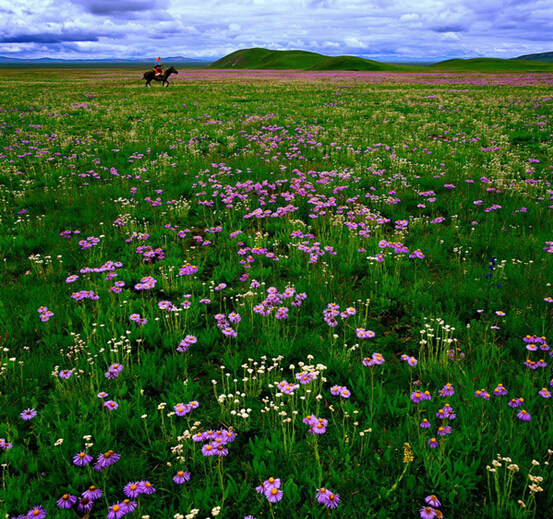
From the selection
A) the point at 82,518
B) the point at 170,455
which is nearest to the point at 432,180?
the point at 170,455

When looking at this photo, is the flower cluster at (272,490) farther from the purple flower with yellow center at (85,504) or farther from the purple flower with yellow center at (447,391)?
the purple flower with yellow center at (447,391)

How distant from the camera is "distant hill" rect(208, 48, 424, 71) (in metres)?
102

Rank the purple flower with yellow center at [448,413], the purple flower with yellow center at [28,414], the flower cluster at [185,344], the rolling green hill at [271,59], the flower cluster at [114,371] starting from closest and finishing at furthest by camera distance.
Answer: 1. the purple flower with yellow center at [448,413]
2. the purple flower with yellow center at [28,414]
3. the flower cluster at [114,371]
4. the flower cluster at [185,344]
5. the rolling green hill at [271,59]

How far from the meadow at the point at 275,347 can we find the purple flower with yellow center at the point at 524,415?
0.01m

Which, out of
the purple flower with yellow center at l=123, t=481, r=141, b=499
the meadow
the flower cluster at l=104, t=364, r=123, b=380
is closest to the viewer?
the purple flower with yellow center at l=123, t=481, r=141, b=499

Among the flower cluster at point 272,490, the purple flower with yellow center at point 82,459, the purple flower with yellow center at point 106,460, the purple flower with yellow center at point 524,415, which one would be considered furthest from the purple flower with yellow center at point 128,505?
the purple flower with yellow center at point 524,415

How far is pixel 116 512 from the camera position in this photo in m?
2.24

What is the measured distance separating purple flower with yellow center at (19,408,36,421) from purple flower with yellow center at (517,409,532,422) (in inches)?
151

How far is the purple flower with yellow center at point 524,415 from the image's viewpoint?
2736mm

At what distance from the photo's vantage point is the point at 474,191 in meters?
8.08

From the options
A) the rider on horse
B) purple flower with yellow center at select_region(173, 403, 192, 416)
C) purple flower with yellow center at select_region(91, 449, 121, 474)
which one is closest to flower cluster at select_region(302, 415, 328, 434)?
purple flower with yellow center at select_region(173, 403, 192, 416)

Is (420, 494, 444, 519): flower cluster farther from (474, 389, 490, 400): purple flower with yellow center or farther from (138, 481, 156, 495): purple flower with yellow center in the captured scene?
(138, 481, 156, 495): purple flower with yellow center

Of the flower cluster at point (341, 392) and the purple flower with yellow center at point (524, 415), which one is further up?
the purple flower with yellow center at point (524, 415)

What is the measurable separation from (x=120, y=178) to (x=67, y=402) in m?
7.22
